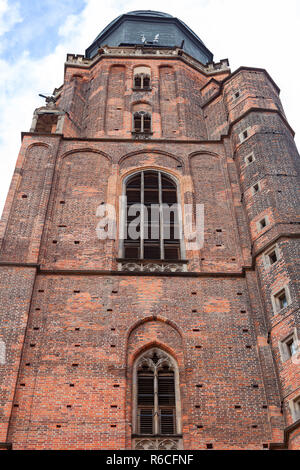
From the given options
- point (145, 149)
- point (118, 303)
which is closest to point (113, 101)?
point (145, 149)

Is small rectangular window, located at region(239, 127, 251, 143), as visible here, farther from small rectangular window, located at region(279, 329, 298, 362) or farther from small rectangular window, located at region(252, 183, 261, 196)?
small rectangular window, located at region(279, 329, 298, 362)

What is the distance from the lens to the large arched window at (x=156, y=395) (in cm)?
1562

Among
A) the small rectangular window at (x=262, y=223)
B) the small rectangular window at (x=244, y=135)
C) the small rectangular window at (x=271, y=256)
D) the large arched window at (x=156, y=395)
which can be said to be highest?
the small rectangular window at (x=244, y=135)

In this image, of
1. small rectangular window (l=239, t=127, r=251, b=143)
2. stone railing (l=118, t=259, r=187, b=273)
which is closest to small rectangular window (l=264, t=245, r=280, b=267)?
stone railing (l=118, t=259, r=187, b=273)

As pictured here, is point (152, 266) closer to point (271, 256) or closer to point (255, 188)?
point (271, 256)

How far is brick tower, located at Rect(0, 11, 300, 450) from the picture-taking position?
50.7ft

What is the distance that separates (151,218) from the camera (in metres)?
21.9

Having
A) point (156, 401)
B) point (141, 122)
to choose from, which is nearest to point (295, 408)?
point (156, 401)

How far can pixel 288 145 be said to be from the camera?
22734mm

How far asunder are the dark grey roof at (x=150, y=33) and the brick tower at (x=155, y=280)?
7858 millimetres

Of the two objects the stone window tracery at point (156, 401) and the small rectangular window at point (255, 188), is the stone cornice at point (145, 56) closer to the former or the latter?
the small rectangular window at point (255, 188)

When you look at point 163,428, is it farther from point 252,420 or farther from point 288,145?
point 288,145

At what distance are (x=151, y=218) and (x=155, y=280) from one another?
3382 mm

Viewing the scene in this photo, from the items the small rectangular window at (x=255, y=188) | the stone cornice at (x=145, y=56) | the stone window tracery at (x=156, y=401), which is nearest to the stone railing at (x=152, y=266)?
the stone window tracery at (x=156, y=401)
